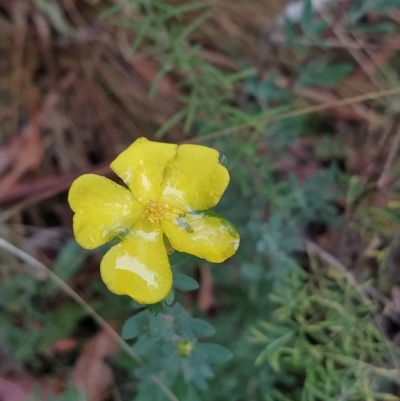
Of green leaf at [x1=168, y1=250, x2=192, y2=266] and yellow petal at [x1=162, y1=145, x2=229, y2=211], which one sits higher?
yellow petal at [x1=162, y1=145, x2=229, y2=211]

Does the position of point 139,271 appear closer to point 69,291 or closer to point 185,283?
point 185,283

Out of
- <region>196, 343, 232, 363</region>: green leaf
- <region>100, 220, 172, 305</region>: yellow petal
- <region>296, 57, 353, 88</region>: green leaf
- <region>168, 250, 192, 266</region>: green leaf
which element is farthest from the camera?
<region>296, 57, 353, 88</region>: green leaf

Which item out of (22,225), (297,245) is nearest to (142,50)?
(22,225)

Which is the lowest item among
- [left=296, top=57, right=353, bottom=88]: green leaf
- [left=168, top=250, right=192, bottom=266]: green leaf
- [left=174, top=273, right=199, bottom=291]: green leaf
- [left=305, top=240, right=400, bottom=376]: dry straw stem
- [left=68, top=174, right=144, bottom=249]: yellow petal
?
[left=305, top=240, right=400, bottom=376]: dry straw stem

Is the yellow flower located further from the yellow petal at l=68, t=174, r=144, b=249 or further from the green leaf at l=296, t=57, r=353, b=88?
the green leaf at l=296, t=57, r=353, b=88

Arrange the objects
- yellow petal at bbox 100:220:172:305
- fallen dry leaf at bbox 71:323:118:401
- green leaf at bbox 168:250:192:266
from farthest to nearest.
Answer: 1. fallen dry leaf at bbox 71:323:118:401
2. green leaf at bbox 168:250:192:266
3. yellow petal at bbox 100:220:172:305

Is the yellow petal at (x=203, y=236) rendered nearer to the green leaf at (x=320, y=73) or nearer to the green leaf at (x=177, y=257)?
the green leaf at (x=177, y=257)

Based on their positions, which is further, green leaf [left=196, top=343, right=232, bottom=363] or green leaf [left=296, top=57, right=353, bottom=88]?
green leaf [left=296, top=57, right=353, bottom=88]

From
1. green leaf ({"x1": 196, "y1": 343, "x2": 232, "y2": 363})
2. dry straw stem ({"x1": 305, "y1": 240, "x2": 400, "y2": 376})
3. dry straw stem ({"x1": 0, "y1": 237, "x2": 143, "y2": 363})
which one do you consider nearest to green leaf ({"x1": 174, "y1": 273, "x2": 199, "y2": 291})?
green leaf ({"x1": 196, "y1": 343, "x2": 232, "y2": 363})

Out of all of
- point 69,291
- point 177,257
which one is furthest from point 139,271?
point 69,291
